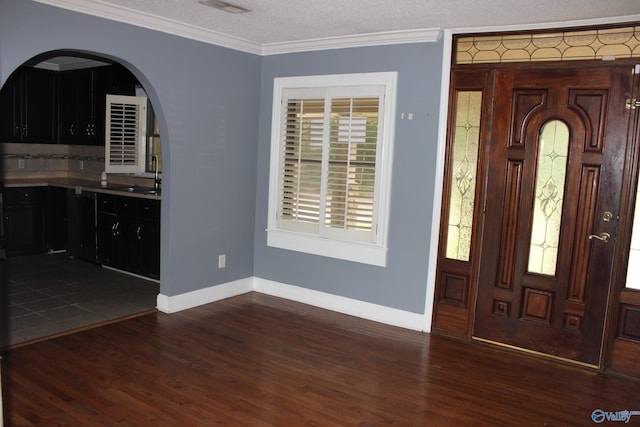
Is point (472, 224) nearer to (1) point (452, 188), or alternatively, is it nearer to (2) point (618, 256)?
(1) point (452, 188)

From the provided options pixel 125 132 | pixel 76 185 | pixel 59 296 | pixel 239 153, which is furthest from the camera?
pixel 76 185

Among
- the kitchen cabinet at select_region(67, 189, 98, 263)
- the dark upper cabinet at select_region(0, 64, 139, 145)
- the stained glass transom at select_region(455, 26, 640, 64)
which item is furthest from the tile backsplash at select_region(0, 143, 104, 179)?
the stained glass transom at select_region(455, 26, 640, 64)

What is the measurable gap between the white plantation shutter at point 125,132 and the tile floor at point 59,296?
49.0 inches

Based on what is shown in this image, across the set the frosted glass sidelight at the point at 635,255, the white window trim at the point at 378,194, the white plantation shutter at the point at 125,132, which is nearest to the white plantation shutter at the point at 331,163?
the white window trim at the point at 378,194

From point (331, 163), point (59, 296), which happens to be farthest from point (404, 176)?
point (59, 296)

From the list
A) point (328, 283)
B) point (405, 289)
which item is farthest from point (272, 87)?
point (405, 289)

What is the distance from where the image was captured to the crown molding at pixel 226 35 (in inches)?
148

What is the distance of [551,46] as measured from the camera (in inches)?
152

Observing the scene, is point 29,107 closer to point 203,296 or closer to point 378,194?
point 203,296

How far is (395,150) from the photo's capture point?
4469 mm

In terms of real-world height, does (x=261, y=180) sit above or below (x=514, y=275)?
above

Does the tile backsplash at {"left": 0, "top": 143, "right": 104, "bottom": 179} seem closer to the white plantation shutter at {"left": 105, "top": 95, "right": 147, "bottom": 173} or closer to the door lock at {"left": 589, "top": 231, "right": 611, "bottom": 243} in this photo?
the white plantation shutter at {"left": 105, "top": 95, "right": 147, "bottom": 173}

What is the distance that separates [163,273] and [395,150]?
2.32m

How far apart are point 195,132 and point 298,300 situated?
6.23ft
